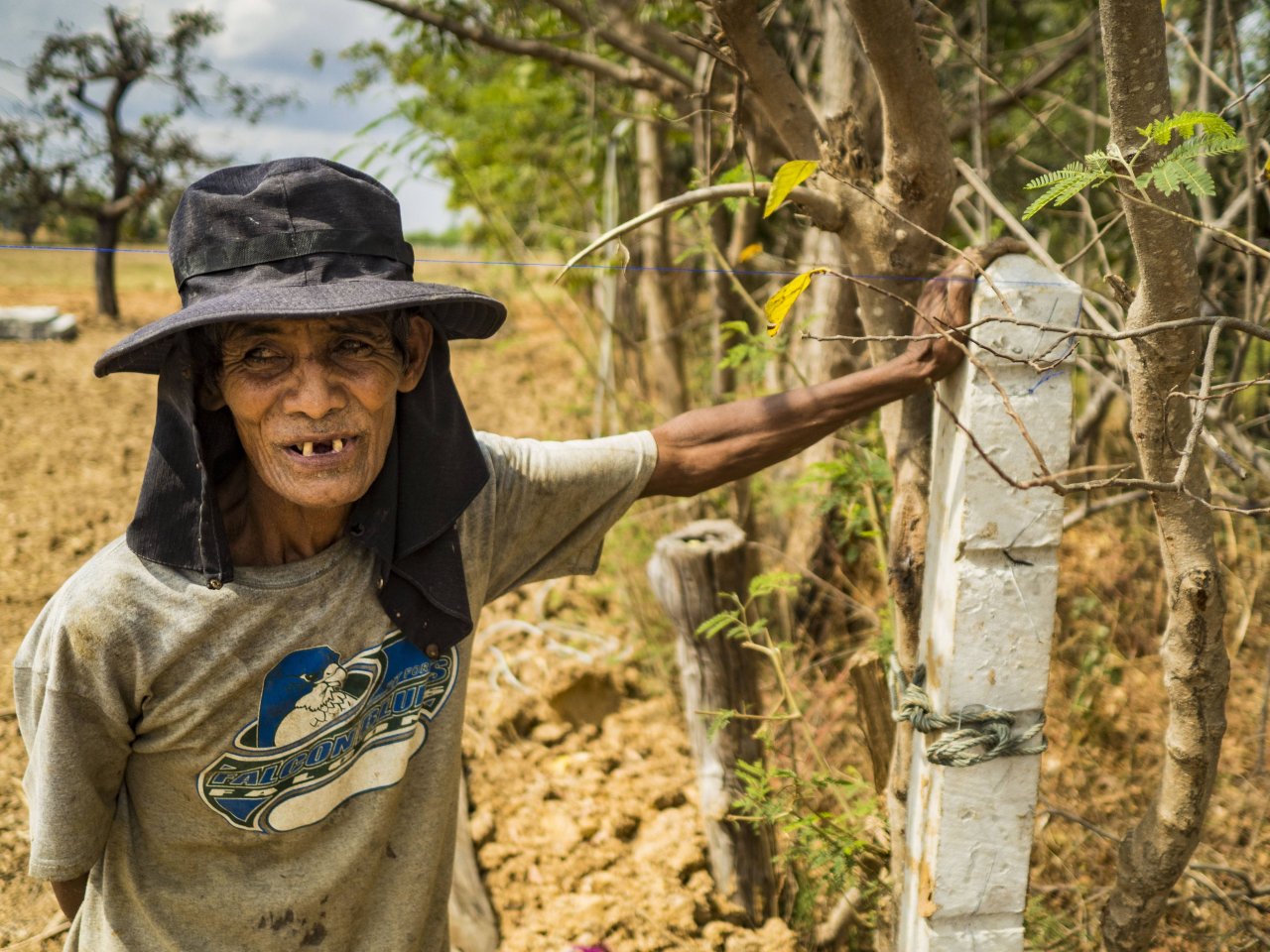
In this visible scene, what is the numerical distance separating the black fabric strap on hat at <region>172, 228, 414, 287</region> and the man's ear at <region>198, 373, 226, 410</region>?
6.4 inches

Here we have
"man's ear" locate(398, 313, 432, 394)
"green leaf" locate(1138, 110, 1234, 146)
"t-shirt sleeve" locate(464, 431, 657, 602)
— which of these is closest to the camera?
"green leaf" locate(1138, 110, 1234, 146)

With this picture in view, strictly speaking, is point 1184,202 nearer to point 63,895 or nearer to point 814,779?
point 814,779

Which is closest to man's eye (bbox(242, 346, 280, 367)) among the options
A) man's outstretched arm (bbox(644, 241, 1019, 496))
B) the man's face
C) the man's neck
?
the man's face

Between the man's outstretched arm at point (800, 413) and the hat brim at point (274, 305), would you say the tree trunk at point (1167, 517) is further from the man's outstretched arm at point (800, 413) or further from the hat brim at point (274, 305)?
the hat brim at point (274, 305)

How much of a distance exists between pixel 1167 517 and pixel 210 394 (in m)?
1.66

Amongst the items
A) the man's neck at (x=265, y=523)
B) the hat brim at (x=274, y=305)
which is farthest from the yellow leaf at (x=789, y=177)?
the man's neck at (x=265, y=523)

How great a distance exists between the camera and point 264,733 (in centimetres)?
175

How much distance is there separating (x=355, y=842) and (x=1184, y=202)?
1780mm

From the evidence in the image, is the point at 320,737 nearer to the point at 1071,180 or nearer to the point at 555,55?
the point at 1071,180

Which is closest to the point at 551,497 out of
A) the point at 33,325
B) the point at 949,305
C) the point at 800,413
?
the point at 800,413

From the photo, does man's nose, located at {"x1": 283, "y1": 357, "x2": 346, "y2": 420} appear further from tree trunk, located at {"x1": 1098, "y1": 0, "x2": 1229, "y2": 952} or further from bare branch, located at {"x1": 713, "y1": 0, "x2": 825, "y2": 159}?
tree trunk, located at {"x1": 1098, "y1": 0, "x2": 1229, "y2": 952}

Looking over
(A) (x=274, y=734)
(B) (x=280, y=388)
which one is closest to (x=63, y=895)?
(A) (x=274, y=734)

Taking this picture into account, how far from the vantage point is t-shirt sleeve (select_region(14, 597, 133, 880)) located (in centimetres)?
159

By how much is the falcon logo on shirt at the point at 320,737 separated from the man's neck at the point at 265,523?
0.59ft
